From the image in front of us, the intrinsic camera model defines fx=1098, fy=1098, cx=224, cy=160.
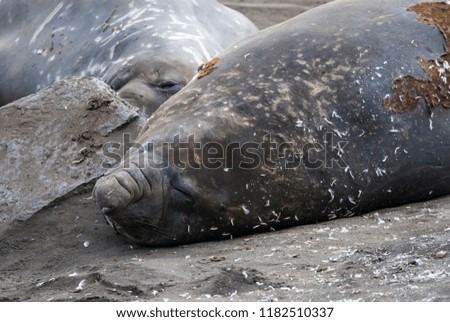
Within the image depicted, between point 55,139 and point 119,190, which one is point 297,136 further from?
point 55,139

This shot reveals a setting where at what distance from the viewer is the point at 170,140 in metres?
4.41

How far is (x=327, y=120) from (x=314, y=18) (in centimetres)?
60

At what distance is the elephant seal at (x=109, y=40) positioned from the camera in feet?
20.5

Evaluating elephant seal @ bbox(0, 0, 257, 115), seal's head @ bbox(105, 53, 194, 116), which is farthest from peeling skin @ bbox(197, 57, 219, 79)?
elephant seal @ bbox(0, 0, 257, 115)

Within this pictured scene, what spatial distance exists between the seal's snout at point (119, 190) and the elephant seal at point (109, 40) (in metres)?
1.87

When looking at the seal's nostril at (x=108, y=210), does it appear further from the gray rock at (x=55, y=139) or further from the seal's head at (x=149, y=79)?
the seal's head at (x=149, y=79)

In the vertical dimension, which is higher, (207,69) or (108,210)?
(207,69)

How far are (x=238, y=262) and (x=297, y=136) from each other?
2.37 feet

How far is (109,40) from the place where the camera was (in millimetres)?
6598

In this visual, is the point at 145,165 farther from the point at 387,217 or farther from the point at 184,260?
the point at 387,217
